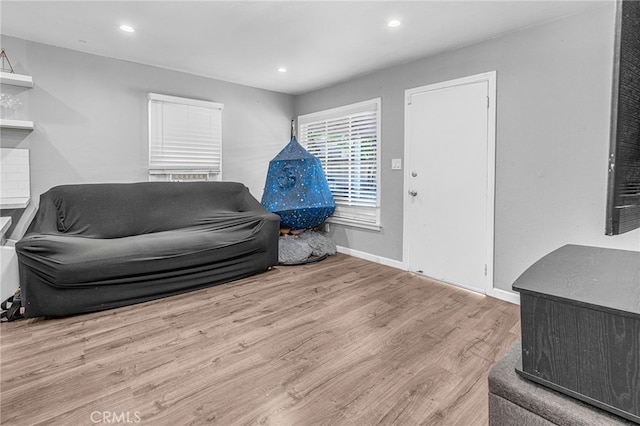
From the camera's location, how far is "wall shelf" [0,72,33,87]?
293cm

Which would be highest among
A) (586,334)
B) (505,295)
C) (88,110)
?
(88,110)

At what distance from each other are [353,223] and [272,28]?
251cm

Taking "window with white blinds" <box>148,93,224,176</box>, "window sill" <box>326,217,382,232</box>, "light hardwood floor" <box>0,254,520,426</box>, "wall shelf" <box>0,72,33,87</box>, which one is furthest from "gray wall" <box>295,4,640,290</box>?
"wall shelf" <box>0,72,33,87</box>

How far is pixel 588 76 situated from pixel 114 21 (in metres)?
3.82

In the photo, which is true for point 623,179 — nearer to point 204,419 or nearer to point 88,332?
point 204,419

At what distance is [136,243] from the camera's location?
289 cm

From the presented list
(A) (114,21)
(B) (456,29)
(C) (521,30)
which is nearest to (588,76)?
(C) (521,30)

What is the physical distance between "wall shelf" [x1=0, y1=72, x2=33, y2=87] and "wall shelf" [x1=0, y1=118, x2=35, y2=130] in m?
0.34

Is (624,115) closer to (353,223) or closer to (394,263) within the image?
(394,263)

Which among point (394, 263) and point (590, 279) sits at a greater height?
point (590, 279)

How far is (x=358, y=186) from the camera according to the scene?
4332 millimetres

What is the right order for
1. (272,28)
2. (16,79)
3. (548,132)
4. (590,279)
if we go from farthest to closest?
(16,79) < (272,28) < (548,132) < (590,279)

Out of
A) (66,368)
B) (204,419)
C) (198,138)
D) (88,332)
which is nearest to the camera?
(204,419)

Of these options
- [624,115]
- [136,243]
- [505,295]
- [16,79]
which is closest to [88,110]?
[16,79]
